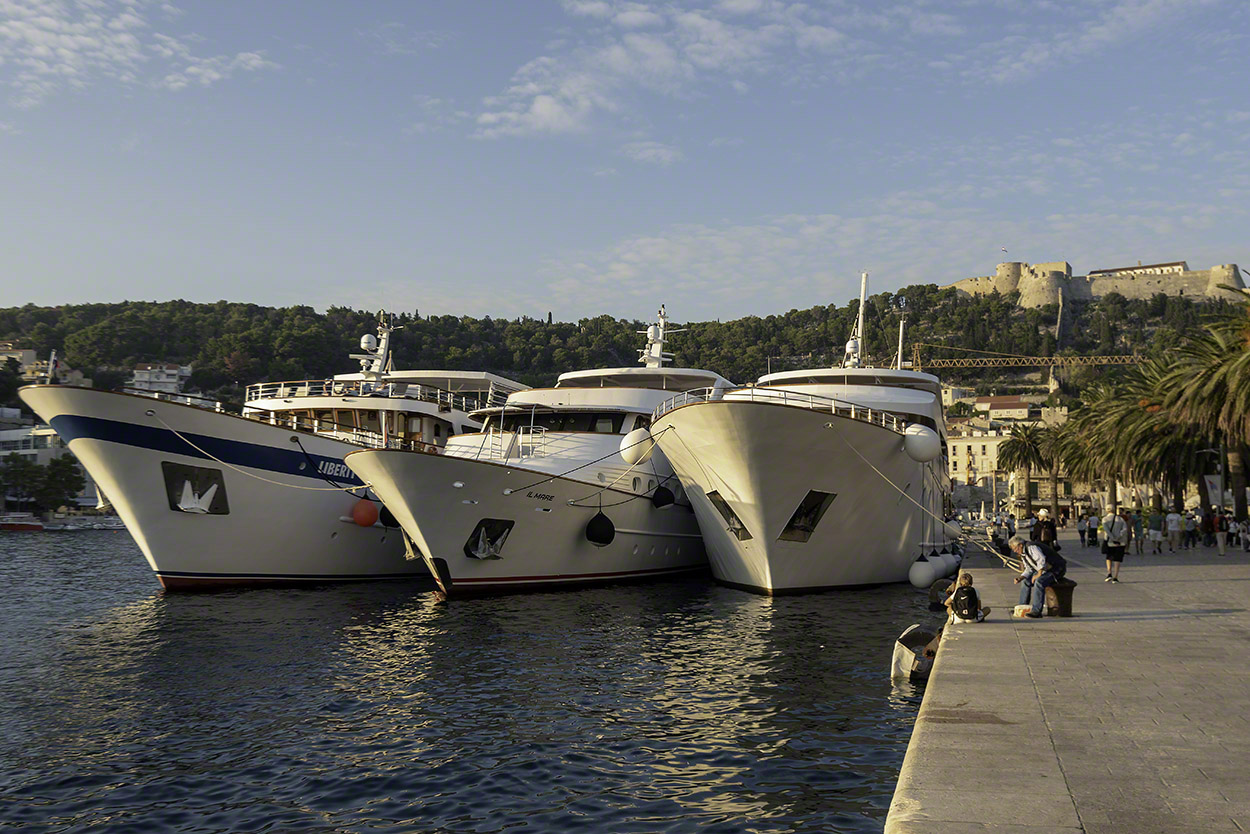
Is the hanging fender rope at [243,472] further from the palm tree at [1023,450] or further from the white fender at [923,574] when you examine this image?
the palm tree at [1023,450]

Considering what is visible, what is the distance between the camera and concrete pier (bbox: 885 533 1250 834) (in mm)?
5422

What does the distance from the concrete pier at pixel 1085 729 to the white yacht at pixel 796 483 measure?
6.65 metres

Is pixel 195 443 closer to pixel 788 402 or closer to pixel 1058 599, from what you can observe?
pixel 788 402

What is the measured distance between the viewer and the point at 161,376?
108938mm

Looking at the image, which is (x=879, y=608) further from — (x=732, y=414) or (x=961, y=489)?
(x=961, y=489)

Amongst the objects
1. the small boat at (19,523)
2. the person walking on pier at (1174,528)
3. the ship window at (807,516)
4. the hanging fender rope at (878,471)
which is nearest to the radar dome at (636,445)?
the ship window at (807,516)

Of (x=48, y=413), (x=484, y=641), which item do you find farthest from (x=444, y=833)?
(x=48, y=413)

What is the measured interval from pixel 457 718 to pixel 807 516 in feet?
37.8

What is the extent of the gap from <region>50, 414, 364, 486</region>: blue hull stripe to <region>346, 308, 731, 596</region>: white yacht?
133 inches

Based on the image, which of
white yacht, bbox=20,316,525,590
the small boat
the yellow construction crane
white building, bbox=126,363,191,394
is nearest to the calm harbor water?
white yacht, bbox=20,316,525,590

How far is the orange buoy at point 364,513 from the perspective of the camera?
24.2 metres

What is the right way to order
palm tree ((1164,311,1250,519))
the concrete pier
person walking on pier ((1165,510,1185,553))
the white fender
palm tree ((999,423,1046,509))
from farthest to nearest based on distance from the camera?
palm tree ((999,423,1046,509))
person walking on pier ((1165,510,1185,553))
palm tree ((1164,311,1250,519))
the white fender
the concrete pier

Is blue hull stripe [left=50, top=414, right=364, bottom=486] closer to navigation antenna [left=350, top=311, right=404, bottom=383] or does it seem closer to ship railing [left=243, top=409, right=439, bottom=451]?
ship railing [left=243, top=409, right=439, bottom=451]

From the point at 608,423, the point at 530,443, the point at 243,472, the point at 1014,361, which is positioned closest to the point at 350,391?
the point at 243,472
